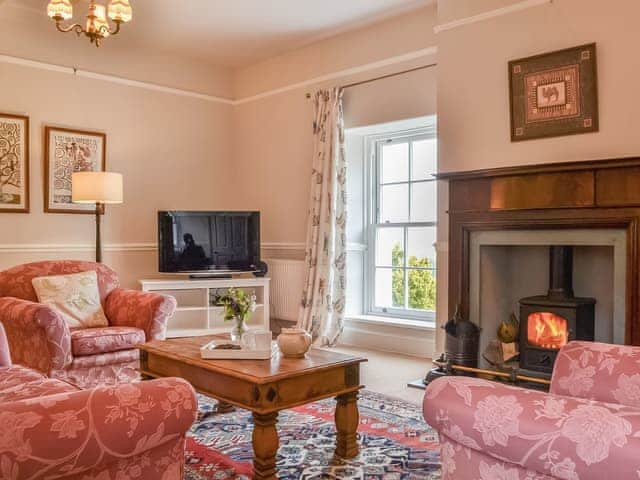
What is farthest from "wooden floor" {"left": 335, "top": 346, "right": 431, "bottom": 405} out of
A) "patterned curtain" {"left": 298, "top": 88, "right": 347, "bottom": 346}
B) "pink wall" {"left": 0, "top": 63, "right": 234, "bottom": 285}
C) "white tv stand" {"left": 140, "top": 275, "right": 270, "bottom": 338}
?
"pink wall" {"left": 0, "top": 63, "right": 234, "bottom": 285}

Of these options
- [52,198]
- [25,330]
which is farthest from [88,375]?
[52,198]

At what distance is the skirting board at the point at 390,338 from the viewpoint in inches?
189

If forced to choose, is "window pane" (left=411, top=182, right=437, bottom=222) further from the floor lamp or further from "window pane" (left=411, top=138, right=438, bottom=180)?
the floor lamp

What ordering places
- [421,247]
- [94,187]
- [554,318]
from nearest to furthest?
[554,318]
[94,187]
[421,247]

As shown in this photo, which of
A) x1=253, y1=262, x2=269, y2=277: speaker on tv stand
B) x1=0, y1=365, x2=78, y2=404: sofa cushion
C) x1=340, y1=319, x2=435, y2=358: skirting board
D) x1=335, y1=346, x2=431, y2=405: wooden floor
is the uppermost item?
x1=253, y1=262, x2=269, y2=277: speaker on tv stand

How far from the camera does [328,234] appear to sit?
5.27m

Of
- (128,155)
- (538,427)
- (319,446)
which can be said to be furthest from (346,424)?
(128,155)

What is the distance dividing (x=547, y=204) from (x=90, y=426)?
282cm

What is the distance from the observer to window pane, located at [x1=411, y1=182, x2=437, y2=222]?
5.02 metres

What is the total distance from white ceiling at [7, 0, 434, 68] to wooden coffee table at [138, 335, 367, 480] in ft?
9.96

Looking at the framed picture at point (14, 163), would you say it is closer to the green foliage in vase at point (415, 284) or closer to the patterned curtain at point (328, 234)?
the patterned curtain at point (328, 234)

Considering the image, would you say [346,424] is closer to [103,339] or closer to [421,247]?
[103,339]

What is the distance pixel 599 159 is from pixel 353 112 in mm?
2453

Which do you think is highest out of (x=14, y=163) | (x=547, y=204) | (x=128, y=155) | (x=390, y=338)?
(x=128, y=155)
